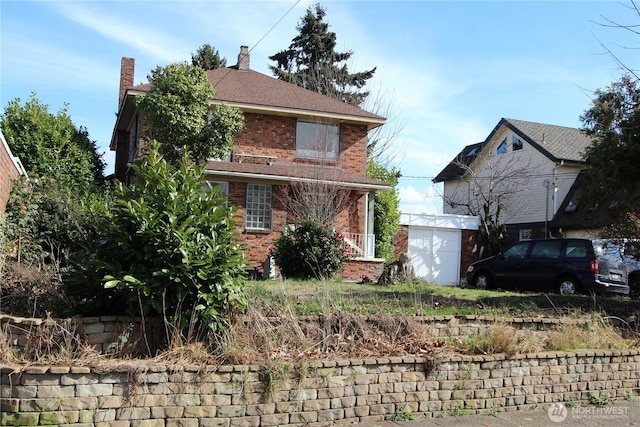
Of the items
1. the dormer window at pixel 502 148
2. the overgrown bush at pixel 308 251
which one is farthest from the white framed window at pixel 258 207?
the dormer window at pixel 502 148

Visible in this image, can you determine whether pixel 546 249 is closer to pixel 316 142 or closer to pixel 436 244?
pixel 436 244

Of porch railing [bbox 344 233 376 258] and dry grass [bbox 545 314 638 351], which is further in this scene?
porch railing [bbox 344 233 376 258]

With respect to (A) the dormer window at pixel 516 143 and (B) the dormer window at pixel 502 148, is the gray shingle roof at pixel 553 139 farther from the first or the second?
(B) the dormer window at pixel 502 148

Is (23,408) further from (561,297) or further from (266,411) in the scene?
(561,297)

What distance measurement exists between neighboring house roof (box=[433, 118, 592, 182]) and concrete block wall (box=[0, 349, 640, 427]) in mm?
19406

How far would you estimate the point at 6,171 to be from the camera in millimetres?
10641

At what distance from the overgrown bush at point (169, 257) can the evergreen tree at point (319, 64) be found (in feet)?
94.3

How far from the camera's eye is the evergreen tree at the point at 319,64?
35.0 m

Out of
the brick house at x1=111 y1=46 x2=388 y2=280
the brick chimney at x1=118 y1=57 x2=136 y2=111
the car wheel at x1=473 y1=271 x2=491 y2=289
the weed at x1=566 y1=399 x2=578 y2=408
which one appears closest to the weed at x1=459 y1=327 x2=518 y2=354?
the weed at x1=566 y1=399 x2=578 y2=408

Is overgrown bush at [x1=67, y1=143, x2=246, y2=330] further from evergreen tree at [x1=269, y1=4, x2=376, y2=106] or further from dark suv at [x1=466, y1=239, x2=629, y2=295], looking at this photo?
evergreen tree at [x1=269, y1=4, x2=376, y2=106]

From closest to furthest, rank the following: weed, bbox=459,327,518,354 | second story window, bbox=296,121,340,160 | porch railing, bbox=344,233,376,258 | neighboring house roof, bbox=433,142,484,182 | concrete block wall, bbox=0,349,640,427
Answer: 1. concrete block wall, bbox=0,349,640,427
2. weed, bbox=459,327,518,354
3. porch railing, bbox=344,233,376,258
4. second story window, bbox=296,121,340,160
5. neighboring house roof, bbox=433,142,484,182

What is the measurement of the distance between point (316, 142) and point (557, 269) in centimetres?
913

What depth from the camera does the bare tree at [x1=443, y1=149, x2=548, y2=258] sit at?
82.4ft

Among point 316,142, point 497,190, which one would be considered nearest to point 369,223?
point 316,142
